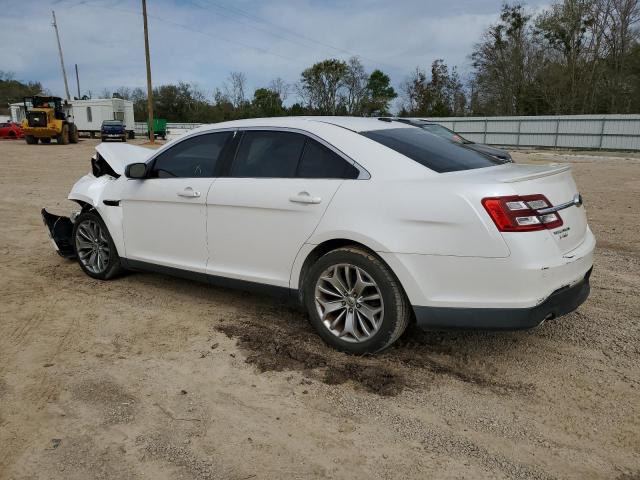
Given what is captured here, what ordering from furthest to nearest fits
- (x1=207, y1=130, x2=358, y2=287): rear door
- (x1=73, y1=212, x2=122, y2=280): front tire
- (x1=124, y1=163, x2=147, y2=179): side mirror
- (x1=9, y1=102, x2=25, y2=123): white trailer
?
1. (x1=9, y1=102, x2=25, y2=123): white trailer
2. (x1=73, y1=212, x2=122, y2=280): front tire
3. (x1=124, y1=163, x2=147, y2=179): side mirror
4. (x1=207, y1=130, x2=358, y2=287): rear door

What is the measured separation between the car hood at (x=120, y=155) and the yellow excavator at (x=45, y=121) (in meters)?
31.3

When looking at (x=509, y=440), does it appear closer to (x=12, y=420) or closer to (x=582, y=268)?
(x=582, y=268)

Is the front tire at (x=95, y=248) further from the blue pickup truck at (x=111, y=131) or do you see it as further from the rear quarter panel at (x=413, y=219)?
the blue pickup truck at (x=111, y=131)

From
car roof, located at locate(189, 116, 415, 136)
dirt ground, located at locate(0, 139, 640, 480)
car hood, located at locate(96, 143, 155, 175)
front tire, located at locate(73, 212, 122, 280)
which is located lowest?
dirt ground, located at locate(0, 139, 640, 480)

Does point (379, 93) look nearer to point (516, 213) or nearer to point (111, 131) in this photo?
point (111, 131)

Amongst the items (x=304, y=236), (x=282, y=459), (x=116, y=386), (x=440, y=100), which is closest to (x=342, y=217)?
(x=304, y=236)

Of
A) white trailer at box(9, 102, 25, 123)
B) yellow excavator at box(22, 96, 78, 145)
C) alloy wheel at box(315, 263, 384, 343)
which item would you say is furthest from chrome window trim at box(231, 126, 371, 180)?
white trailer at box(9, 102, 25, 123)

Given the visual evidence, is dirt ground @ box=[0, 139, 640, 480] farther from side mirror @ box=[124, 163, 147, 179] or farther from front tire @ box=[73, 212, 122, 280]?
side mirror @ box=[124, 163, 147, 179]

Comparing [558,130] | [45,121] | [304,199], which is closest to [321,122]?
[304,199]

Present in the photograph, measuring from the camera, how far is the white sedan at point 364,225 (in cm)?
316

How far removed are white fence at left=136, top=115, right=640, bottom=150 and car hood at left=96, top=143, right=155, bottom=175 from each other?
78.1 feet

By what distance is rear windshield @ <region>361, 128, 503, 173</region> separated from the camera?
3.68m

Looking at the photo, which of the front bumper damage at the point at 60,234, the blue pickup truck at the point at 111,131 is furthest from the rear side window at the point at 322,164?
the blue pickup truck at the point at 111,131

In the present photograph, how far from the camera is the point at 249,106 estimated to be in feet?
197
